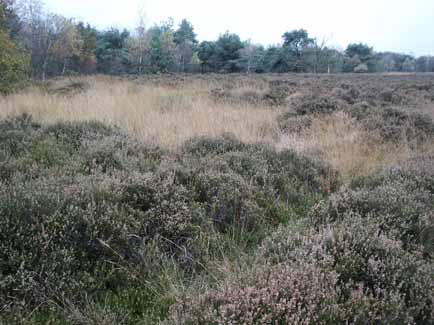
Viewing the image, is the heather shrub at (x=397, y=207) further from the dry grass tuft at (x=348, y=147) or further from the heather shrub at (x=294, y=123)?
the heather shrub at (x=294, y=123)

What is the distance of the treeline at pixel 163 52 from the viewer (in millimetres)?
35312

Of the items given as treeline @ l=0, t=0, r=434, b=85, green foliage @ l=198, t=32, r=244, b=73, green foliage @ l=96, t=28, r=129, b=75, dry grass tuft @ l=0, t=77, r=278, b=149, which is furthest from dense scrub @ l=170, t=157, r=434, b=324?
green foliage @ l=198, t=32, r=244, b=73

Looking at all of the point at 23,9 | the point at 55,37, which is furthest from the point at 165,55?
the point at 23,9

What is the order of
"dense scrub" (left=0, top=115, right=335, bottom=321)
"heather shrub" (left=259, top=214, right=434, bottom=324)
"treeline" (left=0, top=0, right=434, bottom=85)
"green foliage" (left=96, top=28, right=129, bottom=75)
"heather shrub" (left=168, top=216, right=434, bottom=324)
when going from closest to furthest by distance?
1. "heather shrub" (left=168, top=216, right=434, bottom=324)
2. "heather shrub" (left=259, top=214, right=434, bottom=324)
3. "dense scrub" (left=0, top=115, right=335, bottom=321)
4. "treeline" (left=0, top=0, right=434, bottom=85)
5. "green foliage" (left=96, top=28, right=129, bottom=75)

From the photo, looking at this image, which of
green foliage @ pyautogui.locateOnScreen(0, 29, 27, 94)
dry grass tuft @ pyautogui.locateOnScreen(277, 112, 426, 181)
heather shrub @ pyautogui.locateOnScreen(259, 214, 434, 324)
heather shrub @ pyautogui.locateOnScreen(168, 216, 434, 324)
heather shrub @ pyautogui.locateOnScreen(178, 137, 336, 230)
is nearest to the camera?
heather shrub @ pyautogui.locateOnScreen(168, 216, 434, 324)

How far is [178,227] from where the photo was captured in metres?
3.25

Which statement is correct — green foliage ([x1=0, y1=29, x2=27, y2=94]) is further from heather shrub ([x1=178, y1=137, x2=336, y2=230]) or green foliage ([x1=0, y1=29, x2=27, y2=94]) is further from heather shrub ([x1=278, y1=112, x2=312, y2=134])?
heather shrub ([x1=278, y1=112, x2=312, y2=134])

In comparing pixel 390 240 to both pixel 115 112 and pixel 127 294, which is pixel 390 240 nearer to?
pixel 127 294

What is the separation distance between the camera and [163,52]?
44.8 meters

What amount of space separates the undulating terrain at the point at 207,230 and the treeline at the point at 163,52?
3385 centimetres

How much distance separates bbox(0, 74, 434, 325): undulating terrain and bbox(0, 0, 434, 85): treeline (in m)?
33.9

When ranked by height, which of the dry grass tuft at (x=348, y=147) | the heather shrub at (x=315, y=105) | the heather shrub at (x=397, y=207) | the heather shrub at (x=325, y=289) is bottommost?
the heather shrub at (x=325, y=289)

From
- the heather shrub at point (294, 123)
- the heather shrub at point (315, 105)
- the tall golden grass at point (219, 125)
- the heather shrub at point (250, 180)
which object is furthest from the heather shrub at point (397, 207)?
the heather shrub at point (315, 105)

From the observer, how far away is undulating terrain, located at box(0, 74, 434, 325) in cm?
219
